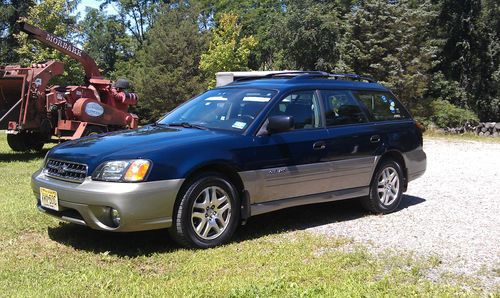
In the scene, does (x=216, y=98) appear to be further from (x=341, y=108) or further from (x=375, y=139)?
(x=375, y=139)

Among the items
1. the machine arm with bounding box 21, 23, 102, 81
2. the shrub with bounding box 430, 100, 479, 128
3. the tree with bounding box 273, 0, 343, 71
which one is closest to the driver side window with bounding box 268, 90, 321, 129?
the machine arm with bounding box 21, 23, 102, 81

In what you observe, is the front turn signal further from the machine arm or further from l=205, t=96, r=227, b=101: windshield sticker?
the machine arm

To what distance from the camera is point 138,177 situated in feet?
15.7

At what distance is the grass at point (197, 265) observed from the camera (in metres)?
4.05

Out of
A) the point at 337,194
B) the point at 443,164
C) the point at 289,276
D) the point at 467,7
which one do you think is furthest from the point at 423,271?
the point at 467,7

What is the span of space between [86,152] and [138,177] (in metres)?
0.66

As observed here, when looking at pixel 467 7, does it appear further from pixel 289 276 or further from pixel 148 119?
pixel 289 276

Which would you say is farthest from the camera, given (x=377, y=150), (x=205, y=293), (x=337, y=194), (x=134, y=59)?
(x=134, y=59)

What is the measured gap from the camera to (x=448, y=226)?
631 centimetres

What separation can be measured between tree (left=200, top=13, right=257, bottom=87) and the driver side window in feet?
107

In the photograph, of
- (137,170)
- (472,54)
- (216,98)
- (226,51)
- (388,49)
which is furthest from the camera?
(226,51)

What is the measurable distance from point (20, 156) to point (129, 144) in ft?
31.7

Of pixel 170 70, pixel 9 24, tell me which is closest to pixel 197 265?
pixel 170 70

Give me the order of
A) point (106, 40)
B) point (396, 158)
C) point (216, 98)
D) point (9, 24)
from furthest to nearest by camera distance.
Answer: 1. point (106, 40)
2. point (9, 24)
3. point (396, 158)
4. point (216, 98)
